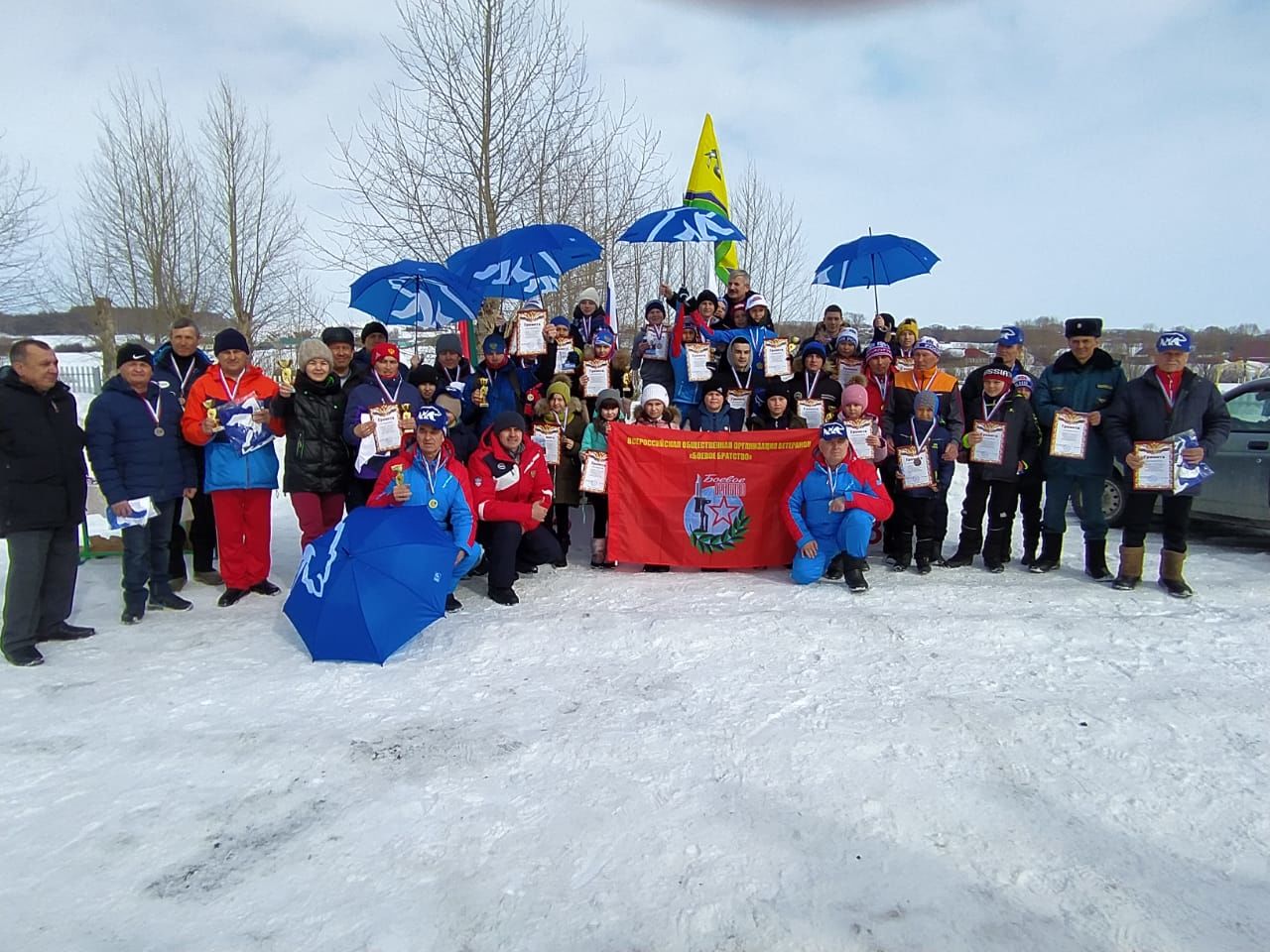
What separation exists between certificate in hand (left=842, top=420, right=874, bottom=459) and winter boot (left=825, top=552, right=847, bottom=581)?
89cm

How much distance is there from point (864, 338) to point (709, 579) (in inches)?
163

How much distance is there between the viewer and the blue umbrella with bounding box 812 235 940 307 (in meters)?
8.41

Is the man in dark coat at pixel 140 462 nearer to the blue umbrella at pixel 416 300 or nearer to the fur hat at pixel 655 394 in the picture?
the blue umbrella at pixel 416 300

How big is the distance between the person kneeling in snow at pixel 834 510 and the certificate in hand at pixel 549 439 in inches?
82.2

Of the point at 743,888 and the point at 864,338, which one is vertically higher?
the point at 864,338

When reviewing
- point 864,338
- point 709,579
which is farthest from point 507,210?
point 709,579

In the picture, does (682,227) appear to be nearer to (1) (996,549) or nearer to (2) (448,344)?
(2) (448,344)

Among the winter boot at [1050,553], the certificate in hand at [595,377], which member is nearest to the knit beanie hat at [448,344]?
the certificate in hand at [595,377]

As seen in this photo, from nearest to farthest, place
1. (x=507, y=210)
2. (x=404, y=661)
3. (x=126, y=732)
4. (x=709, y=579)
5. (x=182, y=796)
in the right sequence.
→ 1. (x=182, y=796)
2. (x=126, y=732)
3. (x=404, y=661)
4. (x=709, y=579)
5. (x=507, y=210)

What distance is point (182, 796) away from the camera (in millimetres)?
3479

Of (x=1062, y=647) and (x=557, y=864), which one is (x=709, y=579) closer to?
(x=1062, y=647)

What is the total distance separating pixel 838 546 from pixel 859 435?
3.10ft

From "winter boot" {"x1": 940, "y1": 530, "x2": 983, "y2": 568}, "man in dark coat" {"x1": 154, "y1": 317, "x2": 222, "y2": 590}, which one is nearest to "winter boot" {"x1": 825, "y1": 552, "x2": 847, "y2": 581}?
"winter boot" {"x1": 940, "y1": 530, "x2": 983, "y2": 568}

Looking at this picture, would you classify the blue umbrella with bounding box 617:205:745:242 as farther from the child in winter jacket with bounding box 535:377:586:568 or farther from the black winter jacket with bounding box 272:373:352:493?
the black winter jacket with bounding box 272:373:352:493
